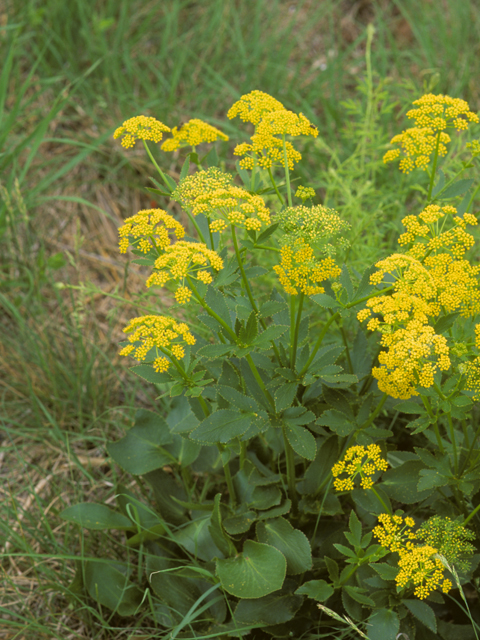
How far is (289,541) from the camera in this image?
1860mm

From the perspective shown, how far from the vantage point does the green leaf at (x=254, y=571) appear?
1711mm

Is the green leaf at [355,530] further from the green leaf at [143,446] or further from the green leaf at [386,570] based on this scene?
the green leaf at [143,446]

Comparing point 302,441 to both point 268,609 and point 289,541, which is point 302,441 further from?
point 268,609

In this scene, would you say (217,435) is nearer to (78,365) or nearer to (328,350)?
(328,350)

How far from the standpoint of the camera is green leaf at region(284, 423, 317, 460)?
5.32 feet

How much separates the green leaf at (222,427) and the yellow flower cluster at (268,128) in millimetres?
725

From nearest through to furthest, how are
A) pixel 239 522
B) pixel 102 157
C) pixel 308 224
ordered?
pixel 308 224, pixel 239 522, pixel 102 157

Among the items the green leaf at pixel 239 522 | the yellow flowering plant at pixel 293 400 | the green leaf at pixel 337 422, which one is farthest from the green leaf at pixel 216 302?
the green leaf at pixel 239 522

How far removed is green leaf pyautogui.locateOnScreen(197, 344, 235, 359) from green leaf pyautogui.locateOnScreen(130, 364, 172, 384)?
6.6 inches

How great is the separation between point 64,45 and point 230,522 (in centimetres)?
337

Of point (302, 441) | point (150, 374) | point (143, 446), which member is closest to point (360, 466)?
point (302, 441)

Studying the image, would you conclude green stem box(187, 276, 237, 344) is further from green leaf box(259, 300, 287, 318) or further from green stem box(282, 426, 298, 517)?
green stem box(282, 426, 298, 517)

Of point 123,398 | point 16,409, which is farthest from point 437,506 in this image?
point 16,409

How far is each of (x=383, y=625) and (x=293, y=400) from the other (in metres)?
0.69
